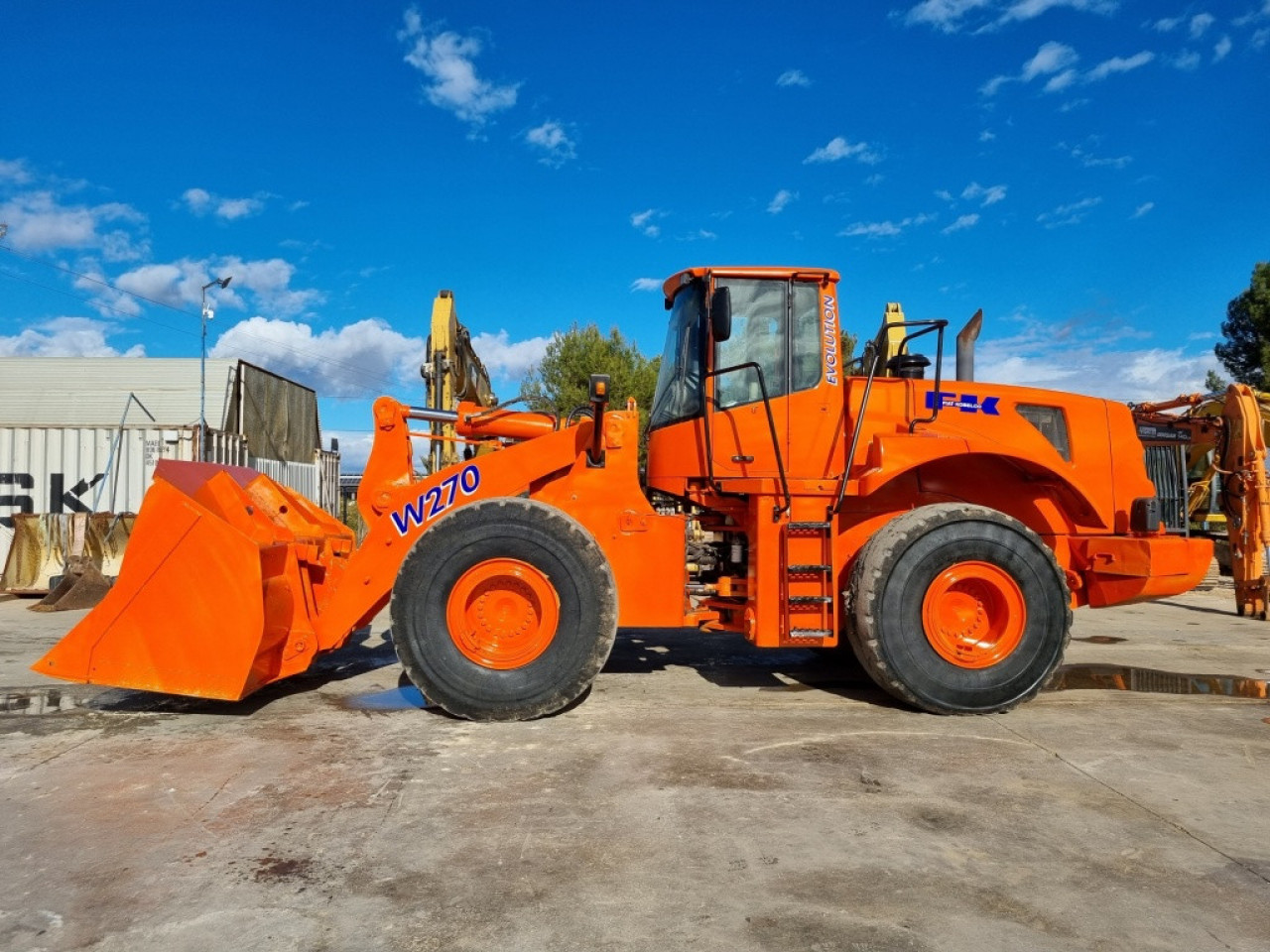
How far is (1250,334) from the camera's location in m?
28.2

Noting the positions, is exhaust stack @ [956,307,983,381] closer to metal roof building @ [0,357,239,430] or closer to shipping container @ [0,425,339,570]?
shipping container @ [0,425,339,570]

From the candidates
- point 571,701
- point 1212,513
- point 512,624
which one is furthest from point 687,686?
point 1212,513

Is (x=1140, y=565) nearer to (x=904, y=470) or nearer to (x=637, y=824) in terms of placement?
(x=904, y=470)

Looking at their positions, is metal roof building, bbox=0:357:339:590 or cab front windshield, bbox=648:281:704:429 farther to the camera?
metal roof building, bbox=0:357:339:590

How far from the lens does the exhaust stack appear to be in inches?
237

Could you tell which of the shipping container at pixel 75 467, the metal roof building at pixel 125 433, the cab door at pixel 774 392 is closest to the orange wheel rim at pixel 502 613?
the cab door at pixel 774 392

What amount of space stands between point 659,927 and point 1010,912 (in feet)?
3.82

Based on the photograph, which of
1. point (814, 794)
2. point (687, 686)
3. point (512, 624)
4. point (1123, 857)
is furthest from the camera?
point (687, 686)

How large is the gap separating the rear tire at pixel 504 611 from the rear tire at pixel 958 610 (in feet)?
5.37

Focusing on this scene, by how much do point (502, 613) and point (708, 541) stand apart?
1809mm

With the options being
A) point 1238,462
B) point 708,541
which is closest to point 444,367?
point 708,541

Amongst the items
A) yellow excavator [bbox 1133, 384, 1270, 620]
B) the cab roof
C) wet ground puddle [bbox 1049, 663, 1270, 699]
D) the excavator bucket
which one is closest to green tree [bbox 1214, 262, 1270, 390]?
yellow excavator [bbox 1133, 384, 1270, 620]

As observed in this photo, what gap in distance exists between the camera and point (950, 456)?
17.9 ft

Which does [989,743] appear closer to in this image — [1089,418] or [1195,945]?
[1195,945]
